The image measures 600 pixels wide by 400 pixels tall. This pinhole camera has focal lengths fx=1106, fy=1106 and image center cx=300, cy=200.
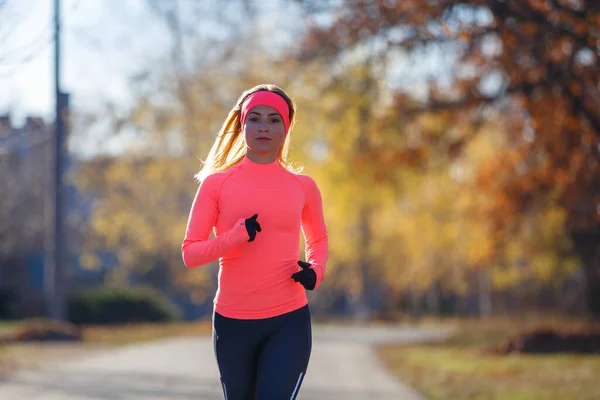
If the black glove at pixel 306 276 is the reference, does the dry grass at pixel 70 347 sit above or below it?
below

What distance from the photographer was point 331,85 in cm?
1794

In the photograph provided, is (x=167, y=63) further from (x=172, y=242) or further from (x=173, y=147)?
(x=172, y=242)

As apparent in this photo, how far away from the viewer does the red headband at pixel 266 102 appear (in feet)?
16.9

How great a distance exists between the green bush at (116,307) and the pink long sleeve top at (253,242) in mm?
32400

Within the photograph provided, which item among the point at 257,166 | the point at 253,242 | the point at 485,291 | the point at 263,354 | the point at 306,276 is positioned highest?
the point at 257,166

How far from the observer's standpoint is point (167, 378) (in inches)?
607

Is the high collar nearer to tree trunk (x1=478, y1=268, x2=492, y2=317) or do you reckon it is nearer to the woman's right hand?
the woman's right hand

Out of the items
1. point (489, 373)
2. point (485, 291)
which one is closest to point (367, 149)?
point (489, 373)

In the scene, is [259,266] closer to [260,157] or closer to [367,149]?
[260,157]

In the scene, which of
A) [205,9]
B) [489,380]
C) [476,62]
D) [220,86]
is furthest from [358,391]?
[220,86]

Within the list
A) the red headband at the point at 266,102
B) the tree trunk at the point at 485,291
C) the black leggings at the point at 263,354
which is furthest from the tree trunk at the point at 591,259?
the tree trunk at the point at 485,291

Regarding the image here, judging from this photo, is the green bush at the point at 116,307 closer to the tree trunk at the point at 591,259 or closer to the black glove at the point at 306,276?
the tree trunk at the point at 591,259

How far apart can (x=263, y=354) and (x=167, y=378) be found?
10.7 m

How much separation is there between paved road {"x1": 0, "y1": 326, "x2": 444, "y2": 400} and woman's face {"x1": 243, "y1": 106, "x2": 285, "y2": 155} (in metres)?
7.76
